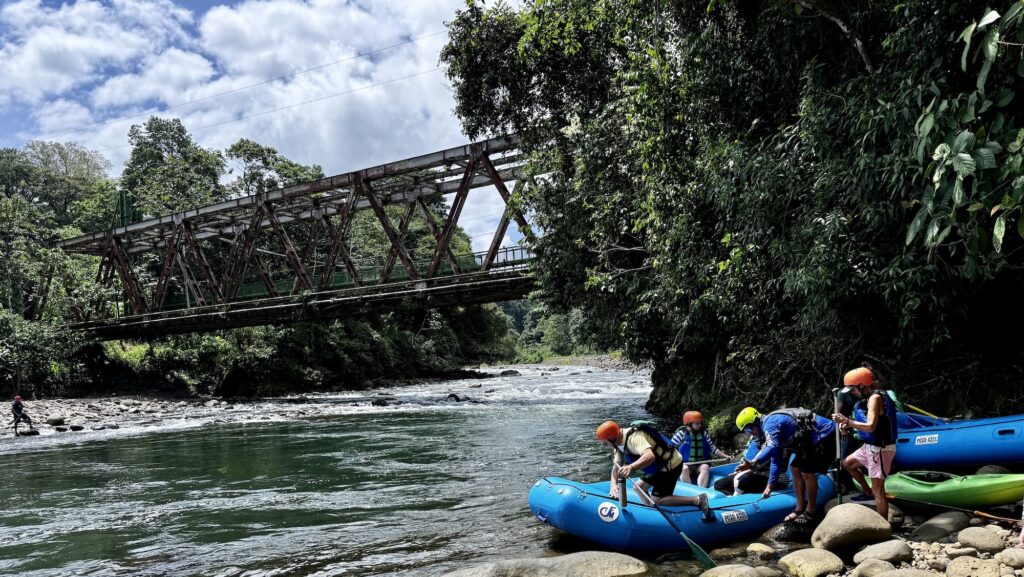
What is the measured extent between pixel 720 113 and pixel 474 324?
149 ft

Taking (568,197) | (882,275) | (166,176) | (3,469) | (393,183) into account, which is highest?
(166,176)

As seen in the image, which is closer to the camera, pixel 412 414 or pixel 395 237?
pixel 412 414

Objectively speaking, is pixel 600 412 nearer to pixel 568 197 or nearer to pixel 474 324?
pixel 568 197

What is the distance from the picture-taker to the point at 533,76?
56.5 ft

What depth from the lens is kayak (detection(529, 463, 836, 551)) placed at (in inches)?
239

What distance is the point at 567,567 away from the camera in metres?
5.20

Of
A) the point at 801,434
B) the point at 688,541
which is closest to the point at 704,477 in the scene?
the point at 801,434

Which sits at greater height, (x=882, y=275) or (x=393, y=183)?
(x=393, y=183)

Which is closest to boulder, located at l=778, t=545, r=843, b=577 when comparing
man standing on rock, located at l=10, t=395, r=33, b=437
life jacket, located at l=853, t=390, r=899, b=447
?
life jacket, located at l=853, t=390, r=899, b=447

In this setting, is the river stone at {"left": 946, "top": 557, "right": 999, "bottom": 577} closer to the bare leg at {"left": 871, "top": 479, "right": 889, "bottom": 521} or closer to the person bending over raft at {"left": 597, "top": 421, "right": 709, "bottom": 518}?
the bare leg at {"left": 871, "top": 479, "right": 889, "bottom": 521}

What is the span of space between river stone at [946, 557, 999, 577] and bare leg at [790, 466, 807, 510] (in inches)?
73.7

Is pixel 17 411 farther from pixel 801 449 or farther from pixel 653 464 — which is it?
pixel 801 449

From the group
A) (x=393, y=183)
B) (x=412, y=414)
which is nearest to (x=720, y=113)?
(x=412, y=414)

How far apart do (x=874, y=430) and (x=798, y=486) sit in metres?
1.10
